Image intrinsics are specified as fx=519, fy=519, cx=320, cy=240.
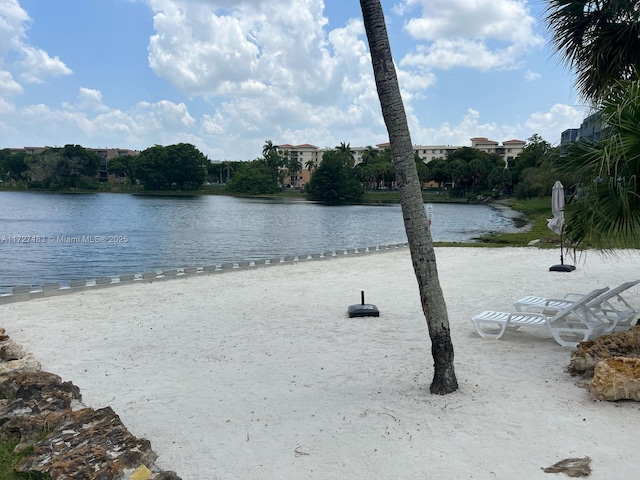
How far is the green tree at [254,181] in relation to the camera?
391 feet

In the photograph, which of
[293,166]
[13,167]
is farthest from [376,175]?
[13,167]

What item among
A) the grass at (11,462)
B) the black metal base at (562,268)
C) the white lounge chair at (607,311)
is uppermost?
the white lounge chair at (607,311)

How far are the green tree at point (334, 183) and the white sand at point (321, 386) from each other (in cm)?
9727

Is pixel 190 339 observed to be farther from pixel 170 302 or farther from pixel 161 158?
pixel 161 158

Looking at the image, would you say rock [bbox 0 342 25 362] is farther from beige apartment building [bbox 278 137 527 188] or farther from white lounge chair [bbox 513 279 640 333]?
beige apartment building [bbox 278 137 527 188]

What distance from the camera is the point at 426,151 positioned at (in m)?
164

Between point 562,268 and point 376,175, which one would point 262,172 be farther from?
point 562,268

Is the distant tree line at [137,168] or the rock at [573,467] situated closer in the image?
the rock at [573,467]

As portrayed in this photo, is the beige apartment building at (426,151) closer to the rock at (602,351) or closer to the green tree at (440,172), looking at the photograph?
the green tree at (440,172)

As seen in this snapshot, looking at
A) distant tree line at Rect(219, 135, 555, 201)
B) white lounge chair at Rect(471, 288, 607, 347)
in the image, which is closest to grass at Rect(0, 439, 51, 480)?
white lounge chair at Rect(471, 288, 607, 347)

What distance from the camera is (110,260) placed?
26.6 metres

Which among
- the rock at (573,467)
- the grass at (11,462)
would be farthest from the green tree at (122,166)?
the rock at (573,467)

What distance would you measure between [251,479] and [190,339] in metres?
4.11

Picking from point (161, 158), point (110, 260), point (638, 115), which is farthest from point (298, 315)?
point (161, 158)
